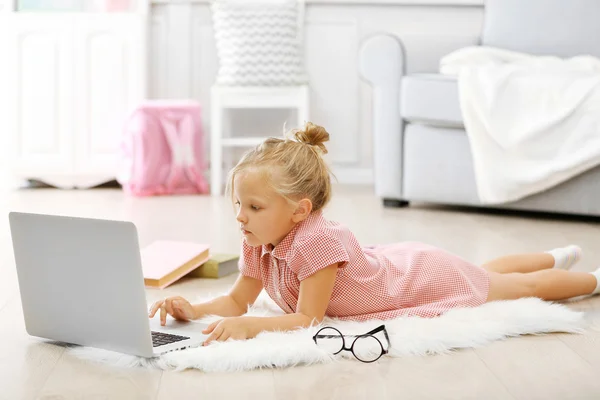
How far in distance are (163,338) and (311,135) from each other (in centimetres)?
41

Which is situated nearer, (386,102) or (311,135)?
(311,135)

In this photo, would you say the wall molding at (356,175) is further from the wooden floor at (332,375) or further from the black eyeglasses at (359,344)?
the black eyeglasses at (359,344)

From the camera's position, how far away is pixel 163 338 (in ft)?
4.79

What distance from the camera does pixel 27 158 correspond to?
3818mm

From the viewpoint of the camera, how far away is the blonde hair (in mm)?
1501

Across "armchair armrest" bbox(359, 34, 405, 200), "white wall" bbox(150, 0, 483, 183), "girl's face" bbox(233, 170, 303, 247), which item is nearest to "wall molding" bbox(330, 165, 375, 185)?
"white wall" bbox(150, 0, 483, 183)

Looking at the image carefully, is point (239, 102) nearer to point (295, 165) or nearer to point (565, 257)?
point (565, 257)

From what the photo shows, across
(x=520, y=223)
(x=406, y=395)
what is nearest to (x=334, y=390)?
(x=406, y=395)

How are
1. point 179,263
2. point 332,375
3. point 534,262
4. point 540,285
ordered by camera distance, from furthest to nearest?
point 179,263 < point 534,262 < point 540,285 < point 332,375

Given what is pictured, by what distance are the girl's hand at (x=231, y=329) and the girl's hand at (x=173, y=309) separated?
0.09m

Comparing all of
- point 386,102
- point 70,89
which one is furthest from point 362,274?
point 70,89

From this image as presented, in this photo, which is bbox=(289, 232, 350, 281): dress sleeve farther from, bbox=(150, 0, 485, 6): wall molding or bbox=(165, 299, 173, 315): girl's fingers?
bbox=(150, 0, 485, 6): wall molding

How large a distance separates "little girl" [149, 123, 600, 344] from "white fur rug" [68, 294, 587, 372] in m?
0.04

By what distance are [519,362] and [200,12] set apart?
9.70ft
